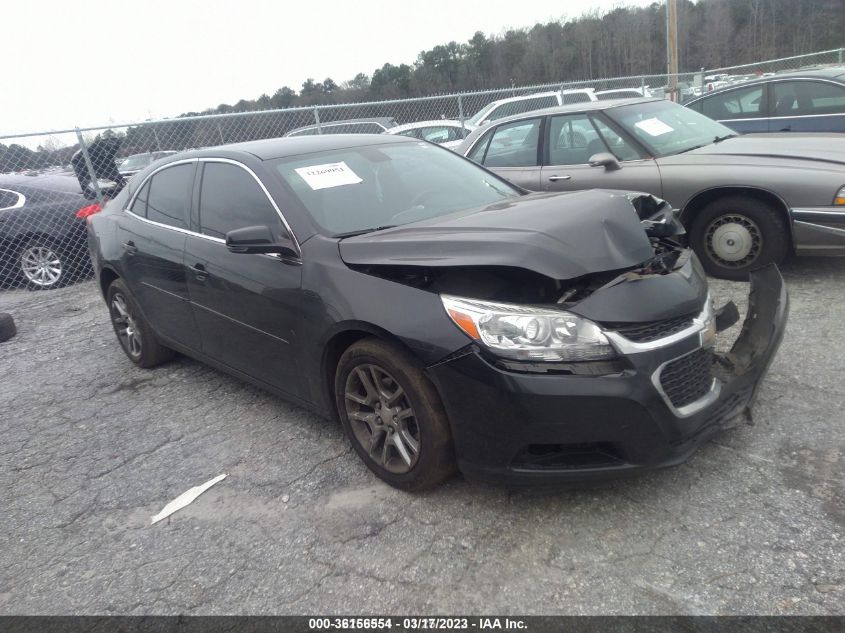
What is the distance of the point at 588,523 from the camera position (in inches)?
105

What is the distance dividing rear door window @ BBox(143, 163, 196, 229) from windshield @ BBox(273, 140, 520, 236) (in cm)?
90

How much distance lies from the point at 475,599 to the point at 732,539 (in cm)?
101

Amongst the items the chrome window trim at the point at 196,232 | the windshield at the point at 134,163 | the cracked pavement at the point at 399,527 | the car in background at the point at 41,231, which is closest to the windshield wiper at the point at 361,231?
the chrome window trim at the point at 196,232

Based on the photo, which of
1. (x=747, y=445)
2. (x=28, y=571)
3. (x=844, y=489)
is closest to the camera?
(x=844, y=489)

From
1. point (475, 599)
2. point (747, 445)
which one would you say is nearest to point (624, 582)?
point (475, 599)

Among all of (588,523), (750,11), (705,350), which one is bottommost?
(588,523)

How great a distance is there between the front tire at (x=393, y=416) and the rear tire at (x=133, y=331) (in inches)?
92.8

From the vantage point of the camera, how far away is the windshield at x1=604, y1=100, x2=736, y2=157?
19.2 ft

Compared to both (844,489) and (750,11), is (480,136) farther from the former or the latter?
(750,11)

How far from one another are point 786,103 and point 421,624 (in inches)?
346

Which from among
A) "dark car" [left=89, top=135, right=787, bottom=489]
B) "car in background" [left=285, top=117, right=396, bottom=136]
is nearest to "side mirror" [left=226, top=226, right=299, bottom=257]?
"dark car" [left=89, top=135, right=787, bottom=489]

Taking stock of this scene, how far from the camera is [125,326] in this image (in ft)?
17.1

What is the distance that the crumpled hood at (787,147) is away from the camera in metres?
5.10

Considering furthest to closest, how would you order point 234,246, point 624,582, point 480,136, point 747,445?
point 480,136 → point 234,246 → point 747,445 → point 624,582
